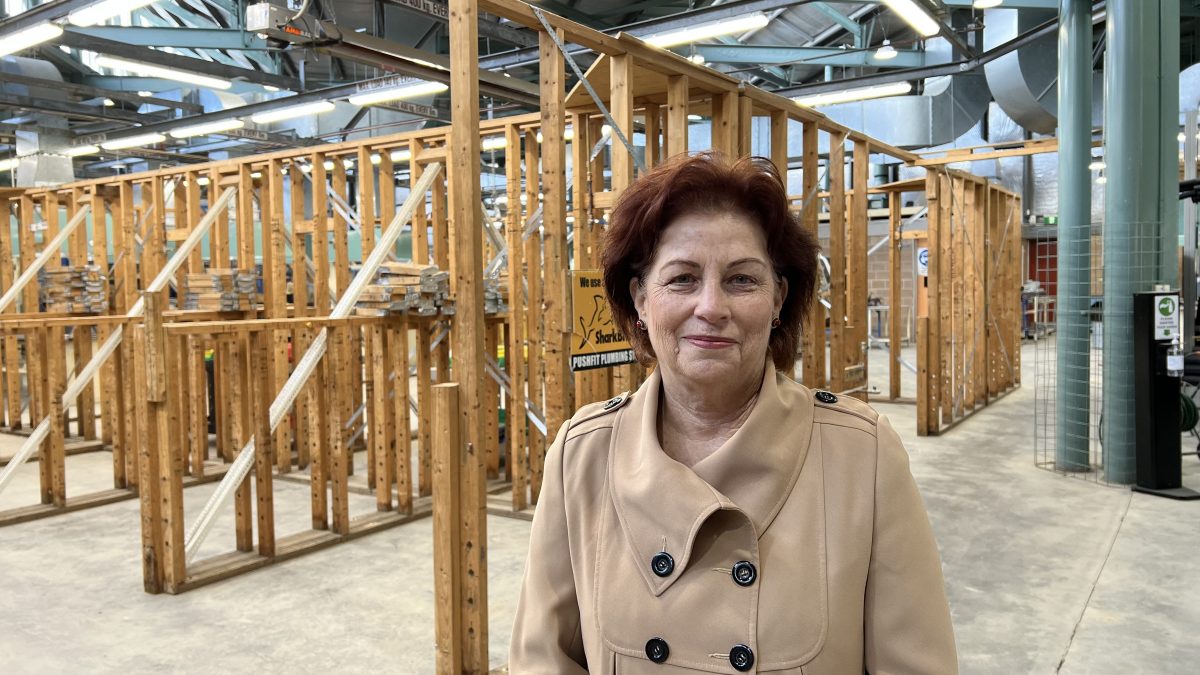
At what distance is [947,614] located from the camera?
1390mm

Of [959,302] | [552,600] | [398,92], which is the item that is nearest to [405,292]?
[398,92]

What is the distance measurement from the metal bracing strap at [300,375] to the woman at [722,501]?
14.5 feet

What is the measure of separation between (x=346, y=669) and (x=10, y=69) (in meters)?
11.9

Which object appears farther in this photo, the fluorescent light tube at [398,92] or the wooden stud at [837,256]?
the fluorescent light tube at [398,92]

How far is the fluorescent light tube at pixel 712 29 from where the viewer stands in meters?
7.93

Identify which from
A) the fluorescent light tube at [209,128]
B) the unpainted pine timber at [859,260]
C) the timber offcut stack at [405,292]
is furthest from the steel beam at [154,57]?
the unpainted pine timber at [859,260]

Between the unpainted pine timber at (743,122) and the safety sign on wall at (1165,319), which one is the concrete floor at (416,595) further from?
the unpainted pine timber at (743,122)

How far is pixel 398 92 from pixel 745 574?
950 cm

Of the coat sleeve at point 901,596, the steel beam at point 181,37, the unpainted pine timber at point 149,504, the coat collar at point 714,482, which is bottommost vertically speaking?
the unpainted pine timber at point 149,504

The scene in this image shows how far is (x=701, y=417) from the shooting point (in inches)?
60.1

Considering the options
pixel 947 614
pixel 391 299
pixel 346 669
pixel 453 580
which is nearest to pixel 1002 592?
pixel 453 580

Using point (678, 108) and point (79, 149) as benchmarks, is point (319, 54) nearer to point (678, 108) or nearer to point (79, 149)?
point (79, 149)

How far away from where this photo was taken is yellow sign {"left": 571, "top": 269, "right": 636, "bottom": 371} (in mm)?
3939

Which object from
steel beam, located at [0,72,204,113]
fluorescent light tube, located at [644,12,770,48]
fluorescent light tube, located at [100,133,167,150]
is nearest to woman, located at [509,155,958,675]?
fluorescent light tube, located at [644,12,770,48]
